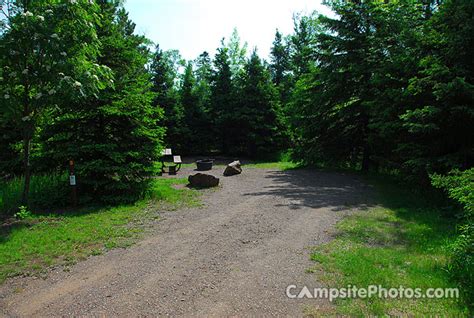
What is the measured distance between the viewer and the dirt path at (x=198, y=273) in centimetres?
349

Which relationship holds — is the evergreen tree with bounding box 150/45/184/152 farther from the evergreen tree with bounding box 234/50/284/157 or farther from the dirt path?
the dirt path

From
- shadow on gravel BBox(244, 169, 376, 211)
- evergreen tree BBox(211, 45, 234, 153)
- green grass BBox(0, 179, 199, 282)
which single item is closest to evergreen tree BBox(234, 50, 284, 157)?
evergreen tree BBox(211, 45, 234, 153)

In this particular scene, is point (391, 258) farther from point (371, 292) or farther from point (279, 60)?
point (279, 60)

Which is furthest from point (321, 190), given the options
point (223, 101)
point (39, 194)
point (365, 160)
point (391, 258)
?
point (223, 101)

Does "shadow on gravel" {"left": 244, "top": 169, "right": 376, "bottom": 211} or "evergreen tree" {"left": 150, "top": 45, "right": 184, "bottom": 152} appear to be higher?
"evergreen tree" {"left": 150, "top": 45, "right": 184, "bottom": 152}

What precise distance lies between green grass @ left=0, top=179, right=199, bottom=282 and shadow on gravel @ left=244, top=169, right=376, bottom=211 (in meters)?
3.49

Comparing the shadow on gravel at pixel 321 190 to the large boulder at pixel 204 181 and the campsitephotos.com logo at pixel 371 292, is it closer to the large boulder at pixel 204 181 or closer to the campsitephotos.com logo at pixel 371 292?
the large boulder at pixel 204 181

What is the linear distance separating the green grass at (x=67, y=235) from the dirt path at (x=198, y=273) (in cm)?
38

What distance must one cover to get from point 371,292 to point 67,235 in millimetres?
5250

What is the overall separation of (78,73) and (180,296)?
5.23 meters

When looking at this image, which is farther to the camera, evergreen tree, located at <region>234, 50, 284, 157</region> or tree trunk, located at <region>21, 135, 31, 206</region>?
evergreen tree, located at <region>234, 50, 284, 157</region>

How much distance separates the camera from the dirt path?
137 inches

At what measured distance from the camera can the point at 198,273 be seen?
4.30 meters

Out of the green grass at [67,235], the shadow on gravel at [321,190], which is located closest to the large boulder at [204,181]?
the shadow on gravel at [321,190]
